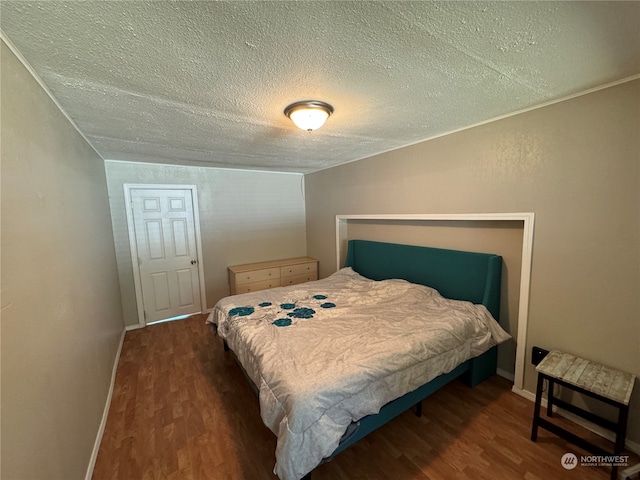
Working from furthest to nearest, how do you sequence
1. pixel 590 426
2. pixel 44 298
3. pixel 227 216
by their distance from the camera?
pixel 227 216, pixel 590 426, pixel 44 298

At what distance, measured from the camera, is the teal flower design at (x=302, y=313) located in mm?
2157

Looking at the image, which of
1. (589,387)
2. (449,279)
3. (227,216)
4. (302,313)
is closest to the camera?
(589,387)

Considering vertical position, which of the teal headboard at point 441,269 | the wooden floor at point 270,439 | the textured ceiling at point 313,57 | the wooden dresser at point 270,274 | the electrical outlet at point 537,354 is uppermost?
the textured ceiling at point 313,57

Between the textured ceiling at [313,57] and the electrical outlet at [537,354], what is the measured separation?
186cm

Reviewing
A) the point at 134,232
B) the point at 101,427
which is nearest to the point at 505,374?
the point at 101,427

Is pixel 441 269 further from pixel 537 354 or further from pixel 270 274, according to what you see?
pixel 270 274

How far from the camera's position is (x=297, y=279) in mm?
4258

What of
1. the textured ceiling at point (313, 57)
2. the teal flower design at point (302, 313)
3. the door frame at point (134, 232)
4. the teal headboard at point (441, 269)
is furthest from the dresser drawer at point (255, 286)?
the textured ceiling at point (313, 57)

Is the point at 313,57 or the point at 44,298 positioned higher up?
the point at 313,57

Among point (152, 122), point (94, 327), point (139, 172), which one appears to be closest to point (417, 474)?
point (94, 327)

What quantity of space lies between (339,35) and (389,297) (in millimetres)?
2185

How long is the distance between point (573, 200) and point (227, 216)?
3996 millimetres

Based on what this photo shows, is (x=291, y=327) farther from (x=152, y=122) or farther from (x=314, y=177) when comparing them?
(x=314, y=177)

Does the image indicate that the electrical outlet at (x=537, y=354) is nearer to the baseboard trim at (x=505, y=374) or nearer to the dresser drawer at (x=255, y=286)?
the baseboard trim at (x=505, y=374)
